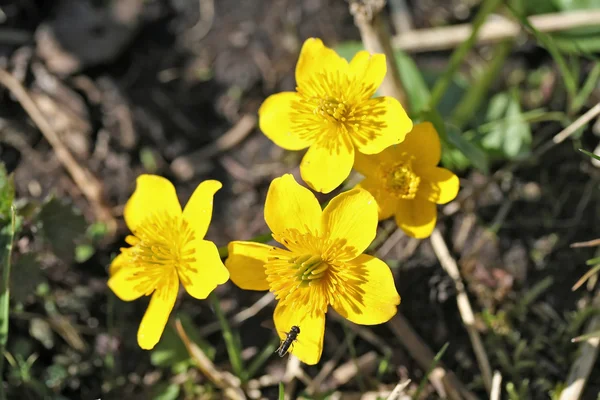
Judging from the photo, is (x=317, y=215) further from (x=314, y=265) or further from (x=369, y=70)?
(x=369, y=70)

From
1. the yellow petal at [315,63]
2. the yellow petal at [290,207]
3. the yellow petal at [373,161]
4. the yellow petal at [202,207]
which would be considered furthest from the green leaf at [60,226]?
the yellow petal at [373,161]

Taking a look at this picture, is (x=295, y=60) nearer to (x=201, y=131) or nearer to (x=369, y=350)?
(x=201, y=131)

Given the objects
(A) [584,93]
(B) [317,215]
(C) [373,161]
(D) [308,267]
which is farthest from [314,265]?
(A) [584,93]

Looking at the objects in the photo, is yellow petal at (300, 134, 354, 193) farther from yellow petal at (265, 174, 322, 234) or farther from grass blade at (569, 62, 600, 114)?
grass blade at (569, 62, 600, 114)

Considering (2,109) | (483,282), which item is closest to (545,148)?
(483,282)

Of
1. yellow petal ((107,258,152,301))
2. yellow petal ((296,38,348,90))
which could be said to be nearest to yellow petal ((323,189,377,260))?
yellow petal ((296,38,348,90))

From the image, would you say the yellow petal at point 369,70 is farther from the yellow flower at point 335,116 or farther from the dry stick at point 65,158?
the dry stick at point 65,158

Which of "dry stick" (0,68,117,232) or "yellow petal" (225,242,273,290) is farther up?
"dry stick" (0,68,117,232)
